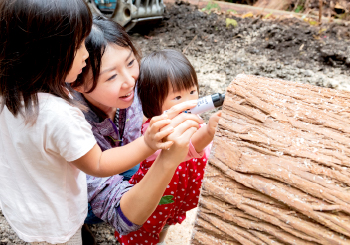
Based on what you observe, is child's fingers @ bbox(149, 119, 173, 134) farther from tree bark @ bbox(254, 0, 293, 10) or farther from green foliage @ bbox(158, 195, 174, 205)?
tree bark @ bbox(254, 0, 293, 10)

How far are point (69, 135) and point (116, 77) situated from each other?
39 centimetres

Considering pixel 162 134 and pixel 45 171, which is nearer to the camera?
pixel 162 134

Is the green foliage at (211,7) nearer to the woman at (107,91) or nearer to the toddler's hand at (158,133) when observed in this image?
the woman at (107,91)

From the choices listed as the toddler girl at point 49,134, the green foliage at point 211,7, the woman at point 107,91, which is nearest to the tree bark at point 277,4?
the green foliage at point 211,7

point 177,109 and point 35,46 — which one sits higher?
point 35,46

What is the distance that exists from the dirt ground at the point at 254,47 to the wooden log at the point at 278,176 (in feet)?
5.37

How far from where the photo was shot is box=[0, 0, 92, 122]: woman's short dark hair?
0.95 meters

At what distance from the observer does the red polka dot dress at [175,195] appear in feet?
4.85

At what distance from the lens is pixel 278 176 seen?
0.88m

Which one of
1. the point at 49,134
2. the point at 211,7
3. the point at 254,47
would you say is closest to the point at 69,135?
the point at 49,134

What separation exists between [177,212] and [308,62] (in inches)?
95.2

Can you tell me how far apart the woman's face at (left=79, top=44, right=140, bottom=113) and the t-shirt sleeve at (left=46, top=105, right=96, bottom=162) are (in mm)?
260

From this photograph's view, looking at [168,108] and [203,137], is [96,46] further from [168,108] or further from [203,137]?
[203,137]

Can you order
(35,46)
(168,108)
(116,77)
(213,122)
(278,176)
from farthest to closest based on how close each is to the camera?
(168,108) < (116,77) < (213,122) < (35,46) < (278,176)
